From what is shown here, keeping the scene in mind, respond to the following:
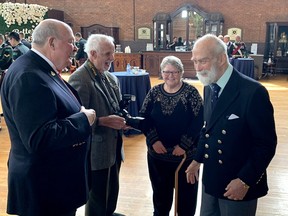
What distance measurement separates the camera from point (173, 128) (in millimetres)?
2293

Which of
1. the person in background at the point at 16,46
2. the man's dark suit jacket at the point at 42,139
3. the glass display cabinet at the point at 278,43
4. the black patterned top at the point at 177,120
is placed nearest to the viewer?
the man's dark suit jacket at the point at 42,139

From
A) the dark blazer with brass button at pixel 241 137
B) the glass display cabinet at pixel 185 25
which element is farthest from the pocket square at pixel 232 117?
the glass display cabinet at pixel 185 25

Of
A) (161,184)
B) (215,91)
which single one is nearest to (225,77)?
(215,91)

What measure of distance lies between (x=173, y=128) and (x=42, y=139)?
117 cm

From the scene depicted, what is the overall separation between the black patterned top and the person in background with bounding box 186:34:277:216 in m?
0.58

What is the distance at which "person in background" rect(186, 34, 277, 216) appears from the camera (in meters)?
1.47

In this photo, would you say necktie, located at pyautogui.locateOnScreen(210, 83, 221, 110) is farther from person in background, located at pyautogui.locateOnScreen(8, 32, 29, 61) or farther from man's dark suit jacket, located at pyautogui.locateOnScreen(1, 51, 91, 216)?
person in background, located at pyautogui.locateOnScreen(8, 32, 29, 61)

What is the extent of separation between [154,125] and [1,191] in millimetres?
1818

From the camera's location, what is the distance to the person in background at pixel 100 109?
2.05m

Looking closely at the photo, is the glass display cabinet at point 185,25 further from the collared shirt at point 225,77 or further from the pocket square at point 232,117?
the pocket square at point 232,117

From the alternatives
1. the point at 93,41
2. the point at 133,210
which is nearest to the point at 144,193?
the point at 133,210

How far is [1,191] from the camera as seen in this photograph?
311 centimetres

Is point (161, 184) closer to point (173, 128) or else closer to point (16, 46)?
point (173, 128)

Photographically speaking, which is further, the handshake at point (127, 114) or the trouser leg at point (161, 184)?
the trouser leg at point (161, 184)
